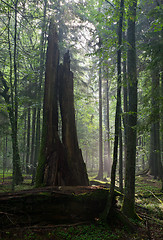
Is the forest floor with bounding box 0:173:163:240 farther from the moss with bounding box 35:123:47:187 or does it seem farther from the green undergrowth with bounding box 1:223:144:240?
the moss with bounding box 35:123:47:187

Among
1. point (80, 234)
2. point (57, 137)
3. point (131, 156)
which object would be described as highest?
point (57, 137)

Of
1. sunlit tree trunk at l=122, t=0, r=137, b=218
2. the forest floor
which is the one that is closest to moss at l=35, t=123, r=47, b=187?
the forest floor

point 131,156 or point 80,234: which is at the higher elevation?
point 131,156

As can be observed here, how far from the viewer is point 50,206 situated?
5.12 metres

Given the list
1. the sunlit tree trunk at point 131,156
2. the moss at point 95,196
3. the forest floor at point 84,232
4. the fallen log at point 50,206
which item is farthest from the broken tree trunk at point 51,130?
the sunlit tree trunk at point 131,156

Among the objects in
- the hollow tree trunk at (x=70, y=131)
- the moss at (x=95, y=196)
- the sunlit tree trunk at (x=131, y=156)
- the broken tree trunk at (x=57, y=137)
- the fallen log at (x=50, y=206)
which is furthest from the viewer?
the hollow tree trunk at (x=70, y=131)

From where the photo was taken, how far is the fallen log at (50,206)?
4801mm

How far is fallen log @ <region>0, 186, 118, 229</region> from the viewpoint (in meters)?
4.80

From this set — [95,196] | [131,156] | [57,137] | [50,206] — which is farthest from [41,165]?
[131,156]

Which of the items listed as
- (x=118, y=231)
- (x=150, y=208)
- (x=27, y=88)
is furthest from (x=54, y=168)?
(x=27, y=88)

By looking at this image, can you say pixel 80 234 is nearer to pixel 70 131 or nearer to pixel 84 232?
pixel 84 232

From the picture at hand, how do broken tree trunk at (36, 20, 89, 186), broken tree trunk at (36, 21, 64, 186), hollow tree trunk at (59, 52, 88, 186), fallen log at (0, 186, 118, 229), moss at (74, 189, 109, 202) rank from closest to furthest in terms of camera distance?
fallen log at (0, 186, 118, 229)
moss at (74, 189, 109, 202)
broken tree trunk at (36, 21, 64, 186)
broken tree trunk at (36, 20, 89, 186)
hollow tree trunk at (59, 52, 88, 186)

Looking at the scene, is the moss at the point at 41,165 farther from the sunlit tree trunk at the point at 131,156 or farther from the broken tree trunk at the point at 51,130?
the sunlit tree trunk at the point at 131,156

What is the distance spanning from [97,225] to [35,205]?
2019 mm
